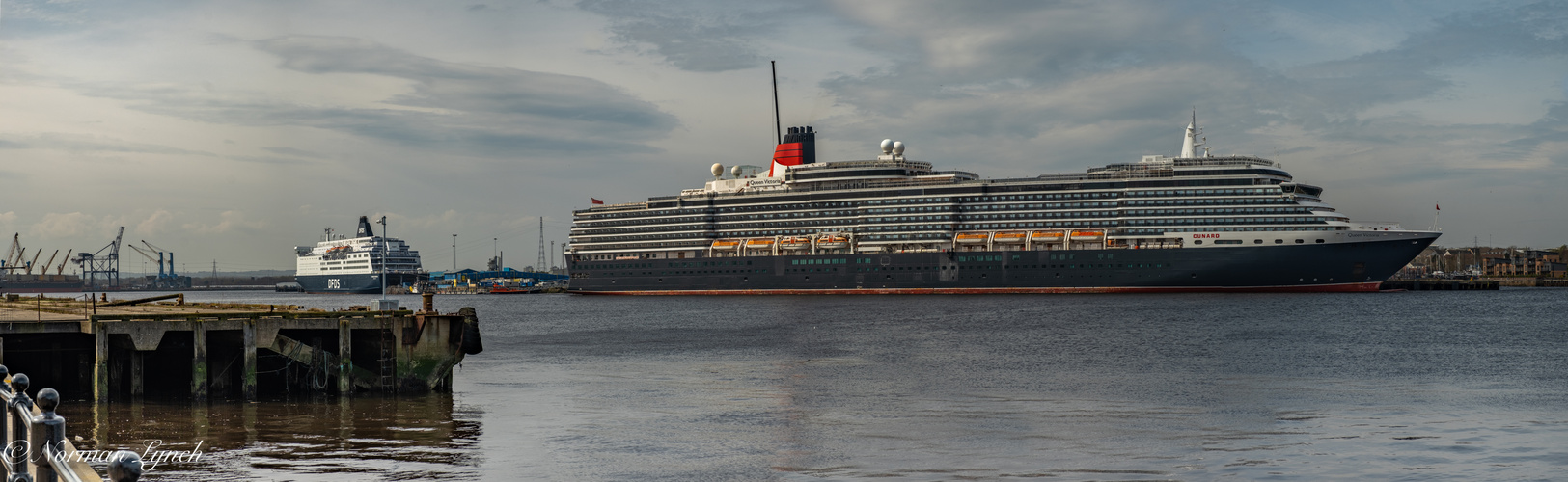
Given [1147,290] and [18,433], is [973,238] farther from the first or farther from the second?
[18,433]

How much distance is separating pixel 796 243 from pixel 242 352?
280 feet

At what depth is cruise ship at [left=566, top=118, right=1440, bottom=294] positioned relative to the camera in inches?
3654

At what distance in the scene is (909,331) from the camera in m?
54.9

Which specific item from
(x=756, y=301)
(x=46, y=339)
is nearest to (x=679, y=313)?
(x=756, y=301)

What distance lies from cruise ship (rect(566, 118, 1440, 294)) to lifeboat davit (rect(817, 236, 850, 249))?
13 centimetres

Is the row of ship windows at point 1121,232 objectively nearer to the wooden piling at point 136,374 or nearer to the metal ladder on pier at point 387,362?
the metal ladder on pier at point 387,362

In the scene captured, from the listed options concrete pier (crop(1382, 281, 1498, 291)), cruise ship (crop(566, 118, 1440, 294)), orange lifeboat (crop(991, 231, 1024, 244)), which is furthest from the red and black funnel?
concrete pier (crop(1382, 281, 1498, 291))

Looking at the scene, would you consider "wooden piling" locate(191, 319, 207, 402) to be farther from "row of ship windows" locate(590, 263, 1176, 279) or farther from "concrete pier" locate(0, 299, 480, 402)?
"row of ship windows" locate(590, 263, 1176, 279)

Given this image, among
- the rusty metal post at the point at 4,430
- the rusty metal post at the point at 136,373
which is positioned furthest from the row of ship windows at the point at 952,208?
the rusty metal post at the point at 4,430

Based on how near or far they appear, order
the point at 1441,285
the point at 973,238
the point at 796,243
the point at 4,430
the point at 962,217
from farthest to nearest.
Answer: the point at 1441,285
the point at 796,243
the point at 962,217
the point at 973,238
the point at 4,430

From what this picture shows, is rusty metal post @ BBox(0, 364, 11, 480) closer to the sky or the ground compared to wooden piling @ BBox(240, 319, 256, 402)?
closer to the sky

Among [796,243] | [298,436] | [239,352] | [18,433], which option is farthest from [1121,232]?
[18,433]

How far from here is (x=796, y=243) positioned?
11144 cm

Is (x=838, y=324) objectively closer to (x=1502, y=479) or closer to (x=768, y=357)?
(x=768, y=357)
